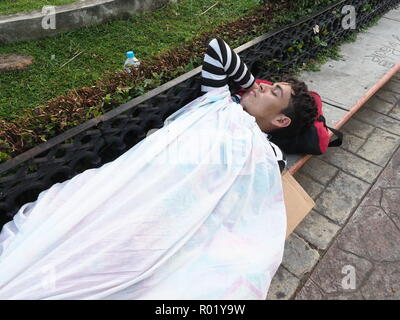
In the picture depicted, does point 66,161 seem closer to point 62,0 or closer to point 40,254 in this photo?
point 40,254

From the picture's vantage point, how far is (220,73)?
2.61 m

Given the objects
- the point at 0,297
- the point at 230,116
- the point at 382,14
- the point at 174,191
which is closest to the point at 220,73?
the point at 230,116

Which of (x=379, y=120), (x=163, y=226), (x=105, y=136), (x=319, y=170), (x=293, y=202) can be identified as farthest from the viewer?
(x=379, y=120)

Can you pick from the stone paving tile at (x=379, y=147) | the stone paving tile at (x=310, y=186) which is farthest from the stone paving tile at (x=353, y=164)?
the stone paving tile at (x=310, y=186)

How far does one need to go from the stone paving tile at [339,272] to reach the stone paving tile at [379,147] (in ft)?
4.37

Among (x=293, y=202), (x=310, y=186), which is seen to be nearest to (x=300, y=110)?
(x=293, y=202)

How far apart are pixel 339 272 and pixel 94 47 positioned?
384 centimetres

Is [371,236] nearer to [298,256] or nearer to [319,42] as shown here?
[298,256]

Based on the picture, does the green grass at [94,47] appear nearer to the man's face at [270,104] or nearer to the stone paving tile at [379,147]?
the man's face at [270,104]

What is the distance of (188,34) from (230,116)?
2.67 meters

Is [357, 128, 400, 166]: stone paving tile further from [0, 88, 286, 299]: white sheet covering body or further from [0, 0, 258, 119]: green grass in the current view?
[0, 0, 258, 119]: green grass

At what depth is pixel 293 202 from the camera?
103 inches

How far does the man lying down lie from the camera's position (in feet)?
5.35

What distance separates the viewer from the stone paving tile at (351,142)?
3.69 metres
